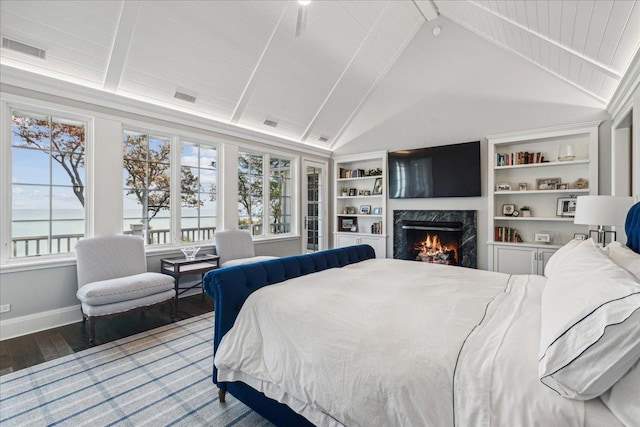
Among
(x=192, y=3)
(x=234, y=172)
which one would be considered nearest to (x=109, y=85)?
(x=192, y=3)

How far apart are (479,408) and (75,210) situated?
4.22m

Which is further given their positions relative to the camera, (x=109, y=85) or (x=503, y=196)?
(x=503, y=196)

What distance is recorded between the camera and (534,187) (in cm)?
455

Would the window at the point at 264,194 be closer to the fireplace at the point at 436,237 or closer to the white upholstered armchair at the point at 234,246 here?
the white upholstered armchair at the point at 234,246

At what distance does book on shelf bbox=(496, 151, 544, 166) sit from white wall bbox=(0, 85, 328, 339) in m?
4.47

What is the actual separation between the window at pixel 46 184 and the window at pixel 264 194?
2.21 m

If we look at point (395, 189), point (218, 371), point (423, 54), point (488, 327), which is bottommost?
point (218, 371)

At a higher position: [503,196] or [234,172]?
[234,172]

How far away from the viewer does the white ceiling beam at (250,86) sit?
4.04 m

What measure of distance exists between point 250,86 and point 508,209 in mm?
4295

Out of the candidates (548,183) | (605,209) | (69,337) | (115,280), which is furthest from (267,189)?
(605,209)

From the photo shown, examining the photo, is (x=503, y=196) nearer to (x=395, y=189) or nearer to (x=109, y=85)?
(x=395, y=189)

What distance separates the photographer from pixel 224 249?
452 centimetres

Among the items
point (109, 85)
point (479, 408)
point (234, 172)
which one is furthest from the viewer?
point (234, 172)
